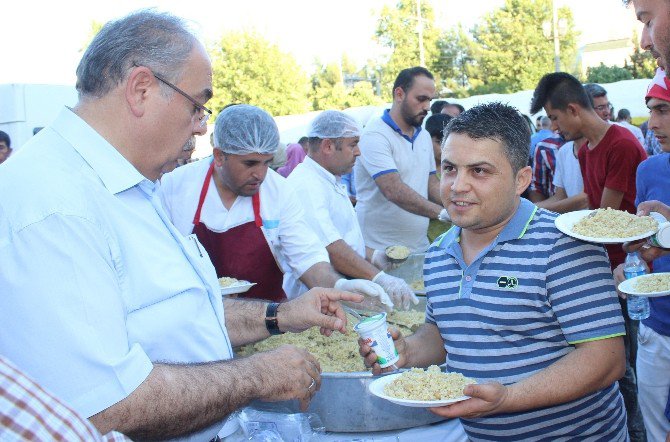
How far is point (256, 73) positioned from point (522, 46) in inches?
513

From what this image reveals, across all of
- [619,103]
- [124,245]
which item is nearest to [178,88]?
[124,245]

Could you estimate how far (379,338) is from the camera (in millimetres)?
1909

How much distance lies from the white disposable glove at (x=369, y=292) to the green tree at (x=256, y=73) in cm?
2572

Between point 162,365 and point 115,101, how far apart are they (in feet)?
2.13

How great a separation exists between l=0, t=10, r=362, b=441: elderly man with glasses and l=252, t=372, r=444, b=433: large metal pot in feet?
1.06

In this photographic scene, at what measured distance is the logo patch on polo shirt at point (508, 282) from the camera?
5.98 feet

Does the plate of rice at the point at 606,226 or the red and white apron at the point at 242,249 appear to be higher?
the plate of rice at the point at 606,226

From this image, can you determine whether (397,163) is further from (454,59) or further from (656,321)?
(454,59)

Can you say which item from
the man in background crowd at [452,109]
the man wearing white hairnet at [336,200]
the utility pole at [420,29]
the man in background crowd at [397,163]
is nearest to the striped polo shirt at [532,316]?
the man wearing white hairnet at [336,200]

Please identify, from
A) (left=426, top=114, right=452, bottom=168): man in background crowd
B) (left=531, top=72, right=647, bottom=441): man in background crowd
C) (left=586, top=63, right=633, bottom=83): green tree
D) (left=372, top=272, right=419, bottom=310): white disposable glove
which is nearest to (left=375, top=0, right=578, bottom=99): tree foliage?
(left=586, top=63, right=633, bottom=83): green tree

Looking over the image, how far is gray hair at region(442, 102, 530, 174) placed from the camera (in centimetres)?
192

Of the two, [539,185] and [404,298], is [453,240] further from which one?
[539,185]

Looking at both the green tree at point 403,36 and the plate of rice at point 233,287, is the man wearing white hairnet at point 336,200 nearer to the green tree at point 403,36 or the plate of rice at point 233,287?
the plate of rice at point 233,287

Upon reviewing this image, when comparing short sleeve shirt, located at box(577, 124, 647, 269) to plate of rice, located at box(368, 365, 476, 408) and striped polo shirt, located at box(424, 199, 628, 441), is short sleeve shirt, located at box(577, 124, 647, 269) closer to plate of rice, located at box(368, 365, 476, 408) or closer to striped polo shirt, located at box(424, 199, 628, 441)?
striped polo shirt, located at box(424, 199, 628, 441)
